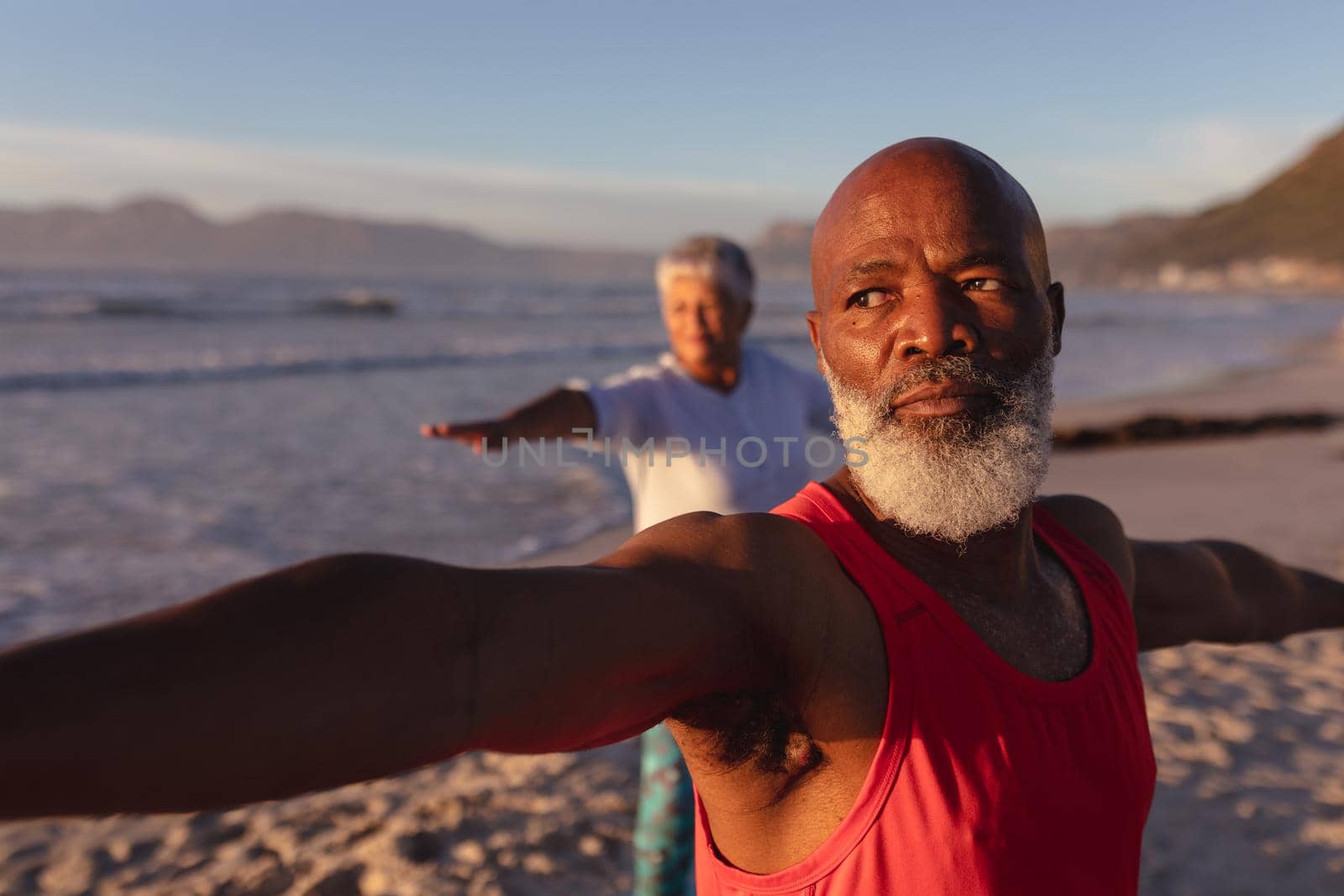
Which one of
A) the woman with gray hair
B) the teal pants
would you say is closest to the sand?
the teal pants

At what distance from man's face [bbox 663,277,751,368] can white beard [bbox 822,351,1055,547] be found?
1882mm

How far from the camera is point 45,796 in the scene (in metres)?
0.75

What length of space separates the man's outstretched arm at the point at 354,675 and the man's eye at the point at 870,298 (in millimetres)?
600

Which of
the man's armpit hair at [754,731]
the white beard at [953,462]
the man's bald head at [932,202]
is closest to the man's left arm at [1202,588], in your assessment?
the white beard at [953,462]

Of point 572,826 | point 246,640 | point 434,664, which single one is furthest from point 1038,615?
point 572,826

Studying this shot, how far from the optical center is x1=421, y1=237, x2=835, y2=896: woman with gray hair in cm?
307

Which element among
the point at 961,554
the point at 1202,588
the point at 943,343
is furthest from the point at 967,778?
the point at 1202,588

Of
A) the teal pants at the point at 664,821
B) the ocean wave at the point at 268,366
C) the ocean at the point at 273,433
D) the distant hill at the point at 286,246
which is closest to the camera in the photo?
the teal pants at the point at 664,821

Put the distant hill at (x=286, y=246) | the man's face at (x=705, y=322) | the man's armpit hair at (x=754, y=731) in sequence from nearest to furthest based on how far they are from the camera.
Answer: the man's armpit hair at (x=754, y=731) < the man's face at (x=705, y=322) < the distant hill at (x=286, y=246)

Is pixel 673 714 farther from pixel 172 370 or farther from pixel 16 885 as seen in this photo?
pixel 172 370

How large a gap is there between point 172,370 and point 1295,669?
60.7ft

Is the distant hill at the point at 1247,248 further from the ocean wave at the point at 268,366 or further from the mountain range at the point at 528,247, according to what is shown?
the ocean wave at the point at 268,366

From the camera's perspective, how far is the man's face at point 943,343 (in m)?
1.50

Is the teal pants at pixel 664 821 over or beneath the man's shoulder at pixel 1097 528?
beneath
